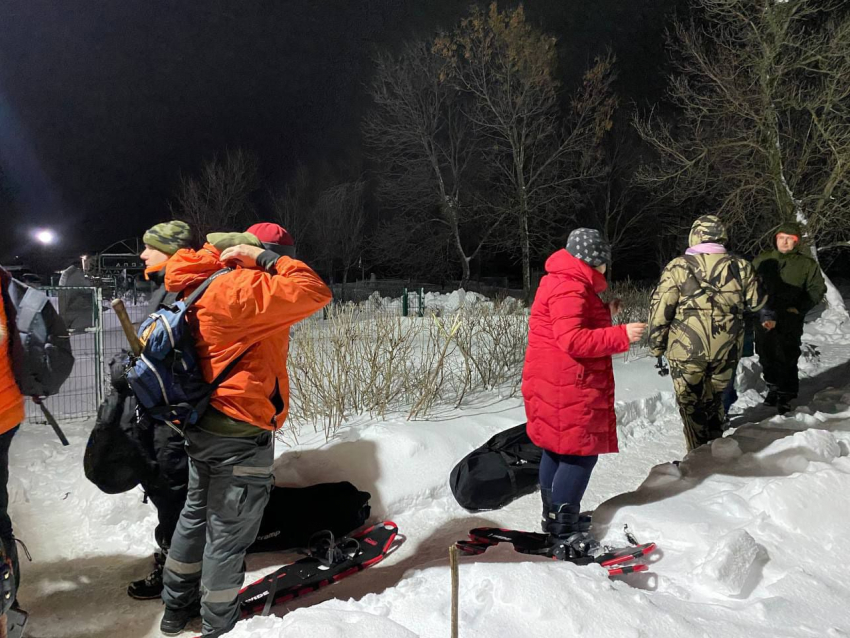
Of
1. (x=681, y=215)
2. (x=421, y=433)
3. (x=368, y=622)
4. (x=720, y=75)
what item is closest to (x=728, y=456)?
(x=421, y=433)

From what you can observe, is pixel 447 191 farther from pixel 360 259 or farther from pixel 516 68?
pixel 360 259

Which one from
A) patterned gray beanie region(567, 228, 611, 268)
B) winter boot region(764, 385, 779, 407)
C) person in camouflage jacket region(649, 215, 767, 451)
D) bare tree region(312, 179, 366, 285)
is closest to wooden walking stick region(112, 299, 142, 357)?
patterned gray beanie region(567, 228, 611, 268)

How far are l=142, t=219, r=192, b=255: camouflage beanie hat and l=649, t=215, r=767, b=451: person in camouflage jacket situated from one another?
293cm

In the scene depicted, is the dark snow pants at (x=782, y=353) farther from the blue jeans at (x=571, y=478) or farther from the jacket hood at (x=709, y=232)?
the blue jeans at (x=571, y=478)

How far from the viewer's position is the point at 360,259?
89.4 feet

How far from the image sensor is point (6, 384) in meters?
2.13

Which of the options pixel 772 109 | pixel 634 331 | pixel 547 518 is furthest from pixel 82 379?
pixel 772 109

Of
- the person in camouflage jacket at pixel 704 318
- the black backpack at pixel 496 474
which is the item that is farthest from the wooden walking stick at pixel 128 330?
the person in camouflage jacket at pixel 704 318

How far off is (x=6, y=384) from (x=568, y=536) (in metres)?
2.58

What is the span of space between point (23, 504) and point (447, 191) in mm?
19531

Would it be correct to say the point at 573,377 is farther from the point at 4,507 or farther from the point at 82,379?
the point at 82,379

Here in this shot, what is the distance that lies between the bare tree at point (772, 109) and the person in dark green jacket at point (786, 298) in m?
7.79

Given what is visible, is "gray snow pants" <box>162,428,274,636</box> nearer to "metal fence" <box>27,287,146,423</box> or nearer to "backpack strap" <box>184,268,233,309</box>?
"backpack strap" <box>184,268,233,309</box>

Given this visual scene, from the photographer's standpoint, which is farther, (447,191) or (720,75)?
(447,191)
